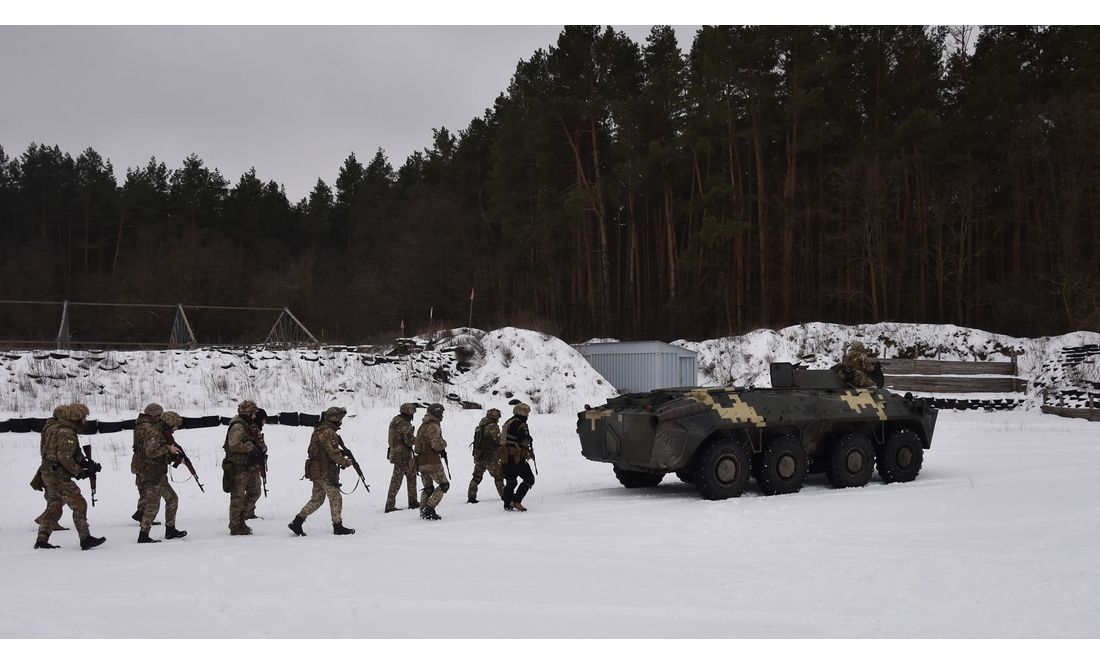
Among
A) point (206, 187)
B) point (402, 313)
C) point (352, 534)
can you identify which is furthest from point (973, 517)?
point (206, 187)

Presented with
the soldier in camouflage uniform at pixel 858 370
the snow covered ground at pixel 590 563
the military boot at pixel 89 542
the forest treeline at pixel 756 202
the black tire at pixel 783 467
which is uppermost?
the forest treeline at pixel 756 202

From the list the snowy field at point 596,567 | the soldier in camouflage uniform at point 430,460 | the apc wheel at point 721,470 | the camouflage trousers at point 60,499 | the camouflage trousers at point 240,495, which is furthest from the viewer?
the apc wheel at point 721,470

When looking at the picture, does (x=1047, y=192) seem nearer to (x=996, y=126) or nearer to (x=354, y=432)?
(x=996, y=126)

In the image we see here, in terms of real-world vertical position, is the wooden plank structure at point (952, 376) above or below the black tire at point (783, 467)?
above

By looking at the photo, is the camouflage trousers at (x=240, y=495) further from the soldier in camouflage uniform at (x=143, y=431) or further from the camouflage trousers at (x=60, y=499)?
the camouflage trousers at (x=60, y=499)

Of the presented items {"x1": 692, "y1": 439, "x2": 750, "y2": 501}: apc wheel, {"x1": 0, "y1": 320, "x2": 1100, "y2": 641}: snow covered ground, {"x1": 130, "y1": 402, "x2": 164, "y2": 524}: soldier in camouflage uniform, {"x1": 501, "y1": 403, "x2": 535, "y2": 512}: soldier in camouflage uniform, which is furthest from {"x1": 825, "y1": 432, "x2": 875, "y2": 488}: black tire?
{"x1": 130, "y1": 402, "x2": 164, "y2": 524}: soldier in camouflage uniform

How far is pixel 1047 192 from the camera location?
3312 cm

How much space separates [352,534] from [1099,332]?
86.1 feet

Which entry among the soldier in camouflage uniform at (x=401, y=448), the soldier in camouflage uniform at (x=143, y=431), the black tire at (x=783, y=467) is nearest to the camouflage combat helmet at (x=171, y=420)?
the soldier in camouflage uniform at (x=143, y=431)

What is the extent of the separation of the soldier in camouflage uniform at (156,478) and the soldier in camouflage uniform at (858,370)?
10.3 metres

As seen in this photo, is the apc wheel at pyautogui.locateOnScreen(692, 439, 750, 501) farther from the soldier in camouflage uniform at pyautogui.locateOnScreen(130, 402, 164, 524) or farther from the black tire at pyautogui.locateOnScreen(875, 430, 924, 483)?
the soldier in camouflage uniform at pyautogui.locateOnScreen(130, 402, 164, 524)

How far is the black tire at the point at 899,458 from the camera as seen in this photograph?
44.7 feet

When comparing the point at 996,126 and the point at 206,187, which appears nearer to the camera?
the point at 996,126

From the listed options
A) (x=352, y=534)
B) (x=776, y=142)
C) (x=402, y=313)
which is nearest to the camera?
(x=352, y=534)
